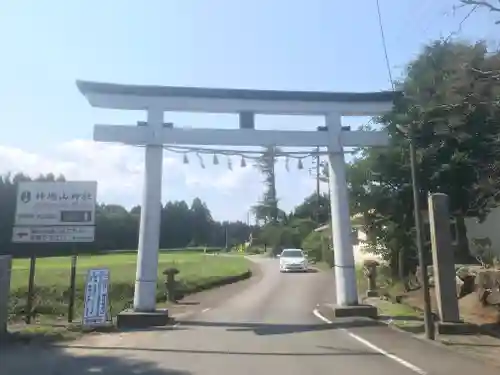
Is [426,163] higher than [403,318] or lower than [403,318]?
higher

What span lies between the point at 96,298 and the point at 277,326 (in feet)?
17.2

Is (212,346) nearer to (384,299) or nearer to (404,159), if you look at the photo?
(384,299)

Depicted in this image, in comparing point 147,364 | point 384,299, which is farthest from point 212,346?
point 384,299

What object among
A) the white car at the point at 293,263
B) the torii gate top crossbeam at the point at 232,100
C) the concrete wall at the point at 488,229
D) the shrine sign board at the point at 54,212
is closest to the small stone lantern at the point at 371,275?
the concrete wall at the point at 488,229

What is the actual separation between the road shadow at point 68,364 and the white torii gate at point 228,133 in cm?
480

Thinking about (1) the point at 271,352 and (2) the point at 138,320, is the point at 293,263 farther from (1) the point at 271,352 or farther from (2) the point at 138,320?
(1) the point at 271,352

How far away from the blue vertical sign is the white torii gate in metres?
0.94

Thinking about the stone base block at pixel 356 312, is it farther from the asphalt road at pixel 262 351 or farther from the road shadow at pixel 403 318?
the road shadow at pixel 403 318

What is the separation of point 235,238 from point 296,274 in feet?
258

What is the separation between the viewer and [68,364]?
395 inches

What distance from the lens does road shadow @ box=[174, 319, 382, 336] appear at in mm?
14925

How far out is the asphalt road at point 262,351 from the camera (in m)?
9.42

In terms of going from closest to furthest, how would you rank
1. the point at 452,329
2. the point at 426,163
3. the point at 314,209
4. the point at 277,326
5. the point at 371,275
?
the point at 452,329, the point at 277,326, the point at 426,163, the point at 371,275, the point at 314,209

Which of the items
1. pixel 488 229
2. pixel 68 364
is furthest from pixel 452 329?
pixel 488 229
